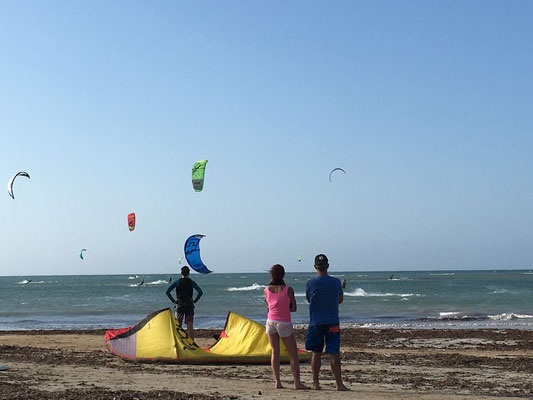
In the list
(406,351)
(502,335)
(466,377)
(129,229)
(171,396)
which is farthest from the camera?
(129,229)

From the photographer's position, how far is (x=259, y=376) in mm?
7820

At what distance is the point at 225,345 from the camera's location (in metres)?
9.12

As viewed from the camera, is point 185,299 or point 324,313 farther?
point 185,299

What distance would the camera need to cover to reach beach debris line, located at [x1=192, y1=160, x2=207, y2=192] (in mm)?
17719

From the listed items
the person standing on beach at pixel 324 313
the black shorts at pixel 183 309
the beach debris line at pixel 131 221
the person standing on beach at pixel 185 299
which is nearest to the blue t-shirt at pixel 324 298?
the person standing on beach at pixel 324 313

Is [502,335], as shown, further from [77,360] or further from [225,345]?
[77,360]

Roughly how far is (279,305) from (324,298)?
48 cm

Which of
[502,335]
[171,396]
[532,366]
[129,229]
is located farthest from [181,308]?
[129,229]

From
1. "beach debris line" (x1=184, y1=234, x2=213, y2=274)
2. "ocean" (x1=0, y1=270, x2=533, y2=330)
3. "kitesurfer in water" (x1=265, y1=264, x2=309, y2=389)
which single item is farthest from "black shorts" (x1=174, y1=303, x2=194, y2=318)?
"ocean" (x1=0, y1=270, x2=533, y2=330)

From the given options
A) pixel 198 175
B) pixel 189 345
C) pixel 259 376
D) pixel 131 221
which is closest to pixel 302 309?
pixel 131 221

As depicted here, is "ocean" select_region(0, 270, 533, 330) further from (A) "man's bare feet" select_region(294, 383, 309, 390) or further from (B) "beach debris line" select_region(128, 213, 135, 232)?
(A) "man's bare feet" select_region(294, 383, 309, 390)

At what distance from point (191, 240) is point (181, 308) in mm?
3598

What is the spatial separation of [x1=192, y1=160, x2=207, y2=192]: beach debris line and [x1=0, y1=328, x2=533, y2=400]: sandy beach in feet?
21.4

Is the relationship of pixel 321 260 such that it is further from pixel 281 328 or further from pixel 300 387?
pixel 300 387
